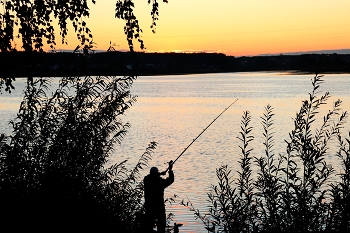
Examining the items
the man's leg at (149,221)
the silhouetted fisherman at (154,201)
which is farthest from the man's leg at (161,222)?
the man's leg at (149,221)

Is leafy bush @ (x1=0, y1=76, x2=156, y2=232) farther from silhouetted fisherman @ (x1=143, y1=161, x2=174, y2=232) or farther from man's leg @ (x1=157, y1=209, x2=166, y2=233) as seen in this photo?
man's leg @ (x1=157, y1=209, x2=166, y2=233)

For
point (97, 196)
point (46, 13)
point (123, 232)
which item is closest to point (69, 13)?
point (46, 13)

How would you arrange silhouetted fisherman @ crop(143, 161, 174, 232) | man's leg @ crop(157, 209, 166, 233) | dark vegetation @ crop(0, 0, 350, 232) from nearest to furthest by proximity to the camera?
dark vegetation @ crop(0, 0, 350, 232)
silhouetted fisherman @ crop(143, 161, 174, 232)
man's leg @ crop(157, 209, 166, 233)

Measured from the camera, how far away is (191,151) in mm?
31016

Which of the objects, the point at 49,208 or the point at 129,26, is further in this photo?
the point at 129,26

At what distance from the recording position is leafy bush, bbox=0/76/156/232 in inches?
336

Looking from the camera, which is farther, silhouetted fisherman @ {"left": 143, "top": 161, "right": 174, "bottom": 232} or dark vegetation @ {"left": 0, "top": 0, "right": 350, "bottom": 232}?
silhouetted fisherman @ {"left": 143, "top": 161, "right": 174, "bottom": 232}

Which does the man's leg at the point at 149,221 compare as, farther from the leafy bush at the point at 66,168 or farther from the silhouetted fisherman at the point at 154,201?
the leafy bush at the point at 66,168

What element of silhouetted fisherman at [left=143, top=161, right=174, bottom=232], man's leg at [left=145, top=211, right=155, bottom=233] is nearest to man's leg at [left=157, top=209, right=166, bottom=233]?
silhouetted fisherman at [left=143, top=161, right=174, bottom=232]

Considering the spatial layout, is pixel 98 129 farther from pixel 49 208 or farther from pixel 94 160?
pixel 49 208

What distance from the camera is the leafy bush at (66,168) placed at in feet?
28.0

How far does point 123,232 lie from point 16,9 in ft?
12.4

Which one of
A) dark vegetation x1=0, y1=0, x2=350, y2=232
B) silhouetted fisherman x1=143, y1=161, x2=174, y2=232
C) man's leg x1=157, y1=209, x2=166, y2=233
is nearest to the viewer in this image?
dark vegetation x1=0, y1=0, x2=350, y2=232


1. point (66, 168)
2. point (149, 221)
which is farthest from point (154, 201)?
point (66, 168)
